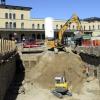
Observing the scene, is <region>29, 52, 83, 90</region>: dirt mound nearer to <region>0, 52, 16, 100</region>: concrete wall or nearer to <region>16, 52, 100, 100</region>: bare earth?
<region>16, 52, 100, 100</region>: bare earth

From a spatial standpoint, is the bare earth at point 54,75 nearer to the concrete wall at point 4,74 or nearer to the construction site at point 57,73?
the construction site at point 57,73

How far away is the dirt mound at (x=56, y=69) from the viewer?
55.9 metres

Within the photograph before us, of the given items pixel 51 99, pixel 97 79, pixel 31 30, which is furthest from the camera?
pixel 31 30

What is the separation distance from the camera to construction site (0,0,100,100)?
47.1 meters

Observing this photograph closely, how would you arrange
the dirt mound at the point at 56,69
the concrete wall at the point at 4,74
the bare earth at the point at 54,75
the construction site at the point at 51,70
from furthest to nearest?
1. the dirt mound at the point at 56,69
2. the bare earth at the point at 54,75
3. the construction site at the point at 51,70
4. the concrete wall at the point at 4,74

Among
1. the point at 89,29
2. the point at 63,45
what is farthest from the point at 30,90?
the point at 89,29

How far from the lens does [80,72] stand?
198 ft

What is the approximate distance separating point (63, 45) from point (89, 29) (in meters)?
81.7

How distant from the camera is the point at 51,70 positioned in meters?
60.0

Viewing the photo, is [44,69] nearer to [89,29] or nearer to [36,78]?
[36,78]

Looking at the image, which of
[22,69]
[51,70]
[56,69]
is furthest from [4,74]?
[22,69]

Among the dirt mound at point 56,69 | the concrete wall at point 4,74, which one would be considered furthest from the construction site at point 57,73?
the concrete wall at point 4,74

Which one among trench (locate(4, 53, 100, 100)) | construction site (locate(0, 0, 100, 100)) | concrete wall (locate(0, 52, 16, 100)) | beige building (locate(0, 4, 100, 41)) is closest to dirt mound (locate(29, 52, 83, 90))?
construction site (locate(0, 0, 100, 100))

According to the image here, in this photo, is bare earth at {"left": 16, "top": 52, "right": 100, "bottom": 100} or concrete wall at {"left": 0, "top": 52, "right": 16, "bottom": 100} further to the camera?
bare earth at {"left": 16, "top": 52, "right": 100, "bottom": 100}
